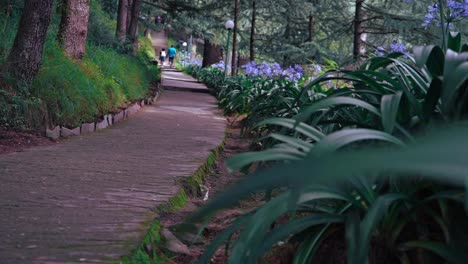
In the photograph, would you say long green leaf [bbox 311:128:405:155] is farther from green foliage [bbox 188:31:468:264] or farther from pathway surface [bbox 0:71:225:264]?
pathway surface [bbox 0:71:225:264]

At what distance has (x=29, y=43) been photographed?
20.6 feet

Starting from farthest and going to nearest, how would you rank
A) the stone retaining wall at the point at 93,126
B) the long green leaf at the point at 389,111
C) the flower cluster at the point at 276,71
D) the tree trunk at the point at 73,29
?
the flower cluster at the point at 276,71, the tree trunk at the point at 73,29, the stone retaining wall at the point at 93,126, the long green leaf at the point at 389,111

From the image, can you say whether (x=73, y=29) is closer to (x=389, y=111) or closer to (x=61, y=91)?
(x=61, y=91)

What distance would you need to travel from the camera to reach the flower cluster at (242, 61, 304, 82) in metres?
10.8

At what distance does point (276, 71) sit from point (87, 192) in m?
8.67

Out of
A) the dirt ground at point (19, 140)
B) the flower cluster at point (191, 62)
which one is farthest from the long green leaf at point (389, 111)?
the flower cluster at point (191, 62)

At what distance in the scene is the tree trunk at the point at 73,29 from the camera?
28.9ft

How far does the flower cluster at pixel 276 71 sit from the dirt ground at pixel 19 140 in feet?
16.4

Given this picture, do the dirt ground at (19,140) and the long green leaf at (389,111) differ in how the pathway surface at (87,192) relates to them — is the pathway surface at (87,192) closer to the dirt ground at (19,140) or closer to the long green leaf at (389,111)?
the dirt ground at (19,140)

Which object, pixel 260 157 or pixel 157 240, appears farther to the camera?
pixel 157 240

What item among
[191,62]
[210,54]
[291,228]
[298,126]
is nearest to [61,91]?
[298,126]

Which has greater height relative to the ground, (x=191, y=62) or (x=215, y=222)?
(x=191, y=62)

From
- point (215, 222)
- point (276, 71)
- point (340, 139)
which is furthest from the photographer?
point (276, 71)

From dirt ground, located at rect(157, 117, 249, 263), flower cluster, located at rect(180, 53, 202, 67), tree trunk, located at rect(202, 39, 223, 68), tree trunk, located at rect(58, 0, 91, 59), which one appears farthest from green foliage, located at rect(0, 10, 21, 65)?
flower cluster, located at rect(180, 53, 202, 67)
